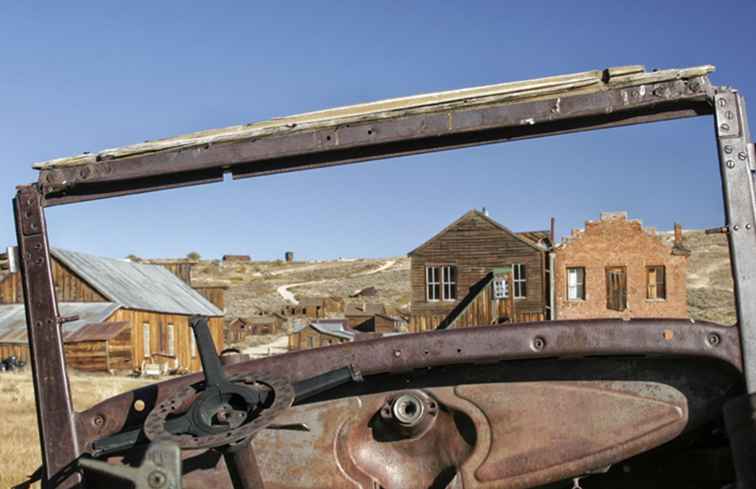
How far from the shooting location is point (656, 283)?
1379 inches

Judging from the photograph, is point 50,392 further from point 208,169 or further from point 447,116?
point 447,116

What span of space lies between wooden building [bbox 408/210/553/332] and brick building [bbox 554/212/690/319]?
864mm

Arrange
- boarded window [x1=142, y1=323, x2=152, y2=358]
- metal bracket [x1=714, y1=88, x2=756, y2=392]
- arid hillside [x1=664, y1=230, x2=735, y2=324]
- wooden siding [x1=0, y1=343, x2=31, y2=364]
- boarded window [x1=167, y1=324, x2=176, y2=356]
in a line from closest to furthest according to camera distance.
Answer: metal bracket [x1=714, y1=88, x2=756, y2=392] < wooden siding [x1=0, y1=343, x2=31, y2=364] < boarded window [x1=142, y1=323, x2=152, y2=358] < boarded window [x1=167, y1=324, x2=176, y2=356] < arid hillside [x1=664, y1=230, x2=735, y2=324]

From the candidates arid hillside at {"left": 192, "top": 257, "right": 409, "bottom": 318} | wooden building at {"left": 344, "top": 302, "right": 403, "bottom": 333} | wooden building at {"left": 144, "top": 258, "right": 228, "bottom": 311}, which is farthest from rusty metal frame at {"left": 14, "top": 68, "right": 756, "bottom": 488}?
arid hillside at {"left": 192, "top": 257, "right": 409, "bottom": 318}

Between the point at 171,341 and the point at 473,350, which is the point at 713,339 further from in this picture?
the point at 171,341

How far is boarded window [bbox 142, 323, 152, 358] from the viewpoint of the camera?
112ft

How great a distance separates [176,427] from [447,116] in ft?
4.31

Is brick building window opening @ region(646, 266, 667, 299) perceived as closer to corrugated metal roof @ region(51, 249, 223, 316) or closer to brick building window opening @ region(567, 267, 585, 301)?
brick building window opening @ region(567, 267, 585, 301)

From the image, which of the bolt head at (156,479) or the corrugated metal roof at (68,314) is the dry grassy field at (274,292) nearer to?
the corrugated metal roof at (68,314)

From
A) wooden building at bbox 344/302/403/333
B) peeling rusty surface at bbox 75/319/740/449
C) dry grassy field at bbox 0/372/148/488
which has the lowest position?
dry grassy field at bbox 0/372/148/488

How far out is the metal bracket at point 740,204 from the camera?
275cm

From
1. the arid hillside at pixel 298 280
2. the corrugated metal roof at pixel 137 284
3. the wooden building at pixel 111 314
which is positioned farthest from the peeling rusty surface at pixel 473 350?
the arid hillside at pixel 298 280

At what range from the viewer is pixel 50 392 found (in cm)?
316

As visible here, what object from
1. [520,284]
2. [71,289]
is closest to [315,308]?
[520,284]
